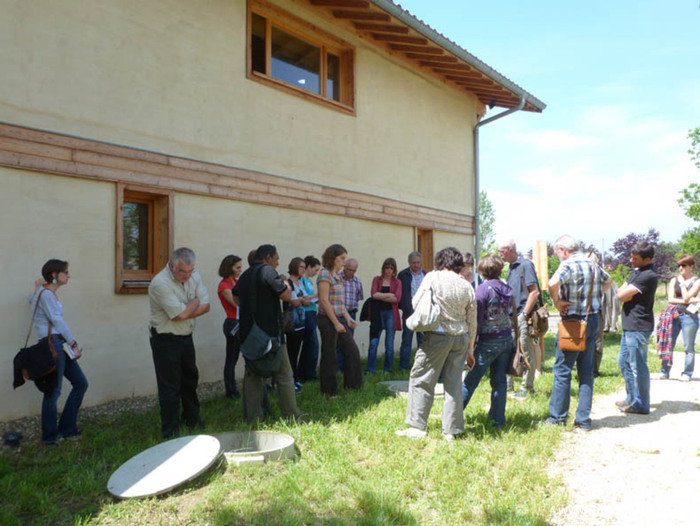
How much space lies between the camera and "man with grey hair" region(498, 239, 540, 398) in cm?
614

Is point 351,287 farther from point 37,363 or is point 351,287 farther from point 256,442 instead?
point 37,363

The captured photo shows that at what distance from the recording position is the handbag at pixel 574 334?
4859 millimetres

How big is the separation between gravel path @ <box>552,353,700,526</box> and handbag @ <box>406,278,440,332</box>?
5.06 ft

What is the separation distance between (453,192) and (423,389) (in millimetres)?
7918

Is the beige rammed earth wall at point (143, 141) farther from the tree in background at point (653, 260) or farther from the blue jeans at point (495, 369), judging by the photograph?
the tree in background at point (653, 260)

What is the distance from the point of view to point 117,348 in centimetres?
583

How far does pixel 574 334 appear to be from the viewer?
489 cm

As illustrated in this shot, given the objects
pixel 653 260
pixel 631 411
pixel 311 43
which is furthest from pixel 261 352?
pixel 653 260

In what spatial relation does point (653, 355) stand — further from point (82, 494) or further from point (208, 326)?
point (82, 494)

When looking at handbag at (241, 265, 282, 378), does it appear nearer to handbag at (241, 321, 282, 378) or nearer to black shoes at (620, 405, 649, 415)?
handbag at (241, 321, 282, 378)

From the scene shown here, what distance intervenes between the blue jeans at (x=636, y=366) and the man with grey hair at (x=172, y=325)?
4.57 m

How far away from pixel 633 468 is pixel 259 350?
3.34 m

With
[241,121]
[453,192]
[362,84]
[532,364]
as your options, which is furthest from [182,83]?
[453,192]

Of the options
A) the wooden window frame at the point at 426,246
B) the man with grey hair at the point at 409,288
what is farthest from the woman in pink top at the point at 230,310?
the wooden window frame at the point at 426,246
